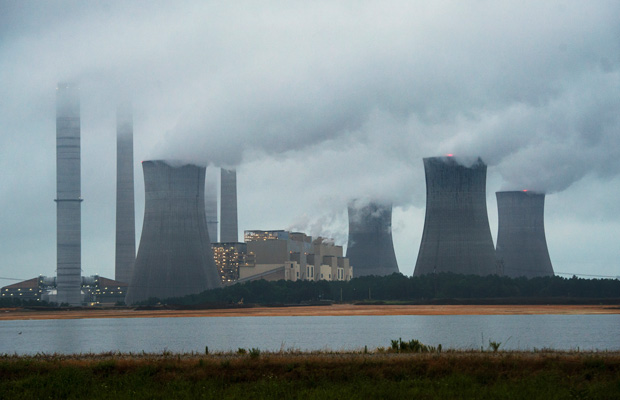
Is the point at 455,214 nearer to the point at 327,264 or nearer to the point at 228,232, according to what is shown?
the point at 327,264

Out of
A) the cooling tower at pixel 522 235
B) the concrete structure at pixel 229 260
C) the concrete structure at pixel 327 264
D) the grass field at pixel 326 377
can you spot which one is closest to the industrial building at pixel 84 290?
the concrete structure at pixel 229 260

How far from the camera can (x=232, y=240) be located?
122812 mm

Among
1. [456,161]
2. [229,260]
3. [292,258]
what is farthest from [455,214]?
[229,260]

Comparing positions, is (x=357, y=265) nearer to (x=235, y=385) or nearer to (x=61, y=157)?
(x=61, y=157)

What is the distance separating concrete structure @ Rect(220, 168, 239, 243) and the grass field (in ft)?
340

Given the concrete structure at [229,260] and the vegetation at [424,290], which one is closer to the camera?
the vegetation at [424,290]

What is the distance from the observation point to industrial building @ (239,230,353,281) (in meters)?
104

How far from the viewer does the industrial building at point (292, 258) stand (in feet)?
342

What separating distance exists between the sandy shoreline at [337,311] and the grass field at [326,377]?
56.2 m

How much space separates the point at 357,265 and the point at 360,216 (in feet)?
25.5

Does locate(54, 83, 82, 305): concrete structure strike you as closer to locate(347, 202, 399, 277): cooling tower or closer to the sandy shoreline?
the sandy shoreline

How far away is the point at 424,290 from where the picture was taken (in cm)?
8656

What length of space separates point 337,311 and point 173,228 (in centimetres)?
1611

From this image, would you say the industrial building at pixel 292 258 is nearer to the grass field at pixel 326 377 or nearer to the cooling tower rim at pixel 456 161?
the cooling tower rim at pixel 456 161
